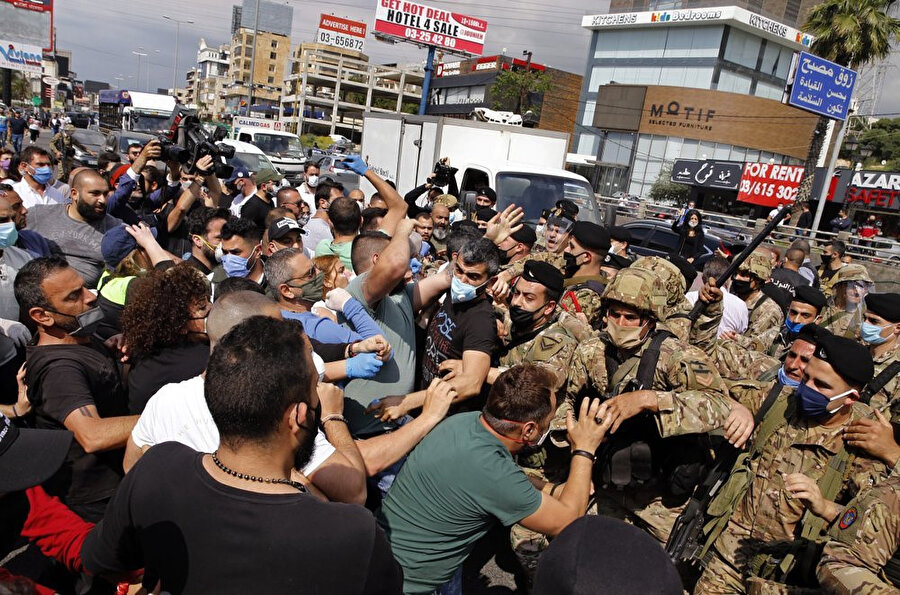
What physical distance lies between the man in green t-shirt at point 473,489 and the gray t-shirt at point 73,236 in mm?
3915

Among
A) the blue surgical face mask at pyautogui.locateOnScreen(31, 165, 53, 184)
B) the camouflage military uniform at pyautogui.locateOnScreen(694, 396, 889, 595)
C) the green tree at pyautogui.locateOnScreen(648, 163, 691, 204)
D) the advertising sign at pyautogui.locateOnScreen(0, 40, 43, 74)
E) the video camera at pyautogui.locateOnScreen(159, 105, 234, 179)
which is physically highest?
the advertising sign at pyautogui.locateOnScreen(0, 40, 43, 74)

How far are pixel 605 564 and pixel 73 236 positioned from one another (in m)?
5.34

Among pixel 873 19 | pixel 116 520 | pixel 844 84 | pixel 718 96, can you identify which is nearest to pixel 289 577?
pixel 116 520

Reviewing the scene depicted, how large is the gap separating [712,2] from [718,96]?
14643 millimetres

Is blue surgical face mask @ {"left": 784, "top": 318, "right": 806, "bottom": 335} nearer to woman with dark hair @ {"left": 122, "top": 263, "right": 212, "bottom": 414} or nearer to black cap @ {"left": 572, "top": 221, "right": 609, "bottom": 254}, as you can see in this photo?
black cap @ {"left": 572, "top": 221, "right": 609, "bottom": 254}

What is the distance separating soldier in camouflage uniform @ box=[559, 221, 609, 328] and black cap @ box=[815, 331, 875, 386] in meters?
1.78

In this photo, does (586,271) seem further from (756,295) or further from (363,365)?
(363,365)

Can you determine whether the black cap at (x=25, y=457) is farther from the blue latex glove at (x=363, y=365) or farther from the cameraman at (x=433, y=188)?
the cameraman at (x=433, y=188)

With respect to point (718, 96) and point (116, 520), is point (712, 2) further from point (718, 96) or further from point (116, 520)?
point (116, 520)

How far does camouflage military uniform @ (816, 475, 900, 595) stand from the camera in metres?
2.14

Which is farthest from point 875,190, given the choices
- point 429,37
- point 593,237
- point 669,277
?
point 669,277

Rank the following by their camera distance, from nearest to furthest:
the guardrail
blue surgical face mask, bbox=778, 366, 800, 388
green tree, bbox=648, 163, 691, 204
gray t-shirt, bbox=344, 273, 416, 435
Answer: gray t-shirt, bbox=344, 273, 416, 435 → blue surgical face mask, bbox=778, 366, 800, 388 → the guardrail → green tree, bbox=648, 163, 691, 204

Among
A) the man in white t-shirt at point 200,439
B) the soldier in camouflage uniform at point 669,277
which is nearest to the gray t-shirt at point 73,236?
the man in white t-shirt at point 200,439

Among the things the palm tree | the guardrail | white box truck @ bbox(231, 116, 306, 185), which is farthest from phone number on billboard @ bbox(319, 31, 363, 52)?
the palm tree
